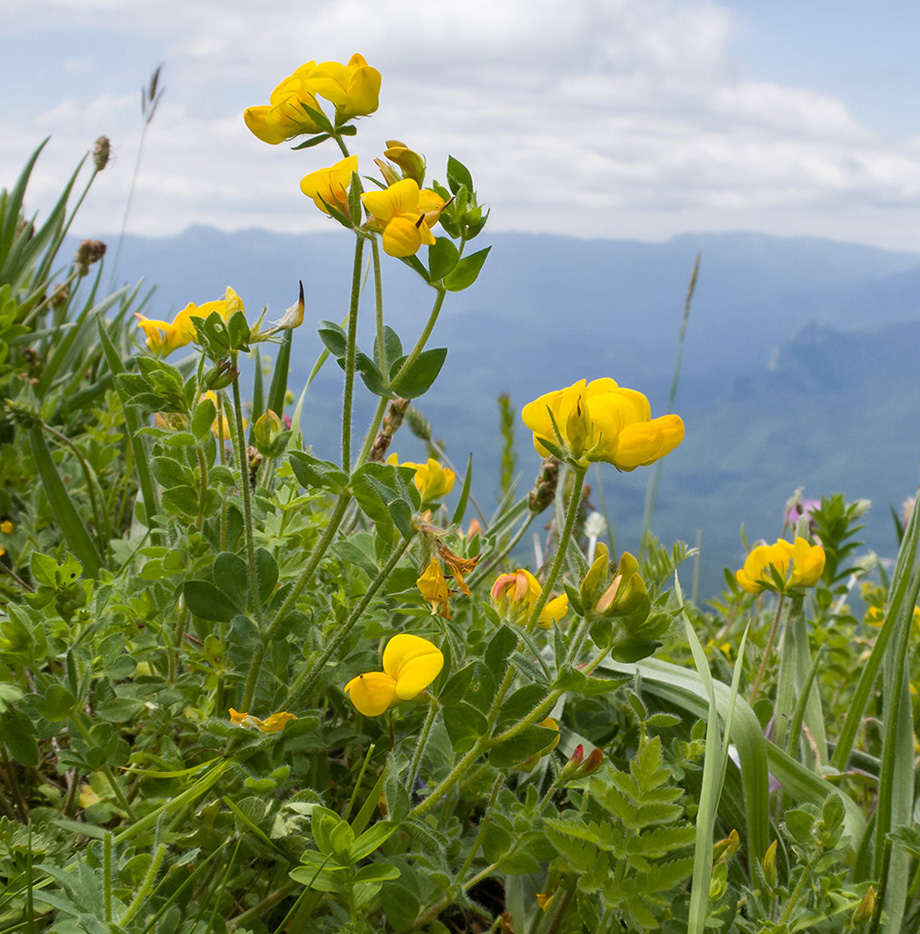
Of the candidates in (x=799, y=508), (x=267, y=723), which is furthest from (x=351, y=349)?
(x=799, y=508)

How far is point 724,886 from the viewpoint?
3.00 feet

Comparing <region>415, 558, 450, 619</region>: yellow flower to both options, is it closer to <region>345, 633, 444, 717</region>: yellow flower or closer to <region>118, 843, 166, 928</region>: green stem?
<region>345, 633, 444, 717</region>: yellow flower

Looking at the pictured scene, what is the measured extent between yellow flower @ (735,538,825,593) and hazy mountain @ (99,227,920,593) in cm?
8634

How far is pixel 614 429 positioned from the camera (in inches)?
31.9

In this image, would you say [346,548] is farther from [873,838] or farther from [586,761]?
[873,838]

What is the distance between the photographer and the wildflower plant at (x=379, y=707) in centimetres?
81

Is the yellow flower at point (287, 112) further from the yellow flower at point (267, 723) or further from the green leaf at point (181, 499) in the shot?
the yellow flower at point (267, 723)

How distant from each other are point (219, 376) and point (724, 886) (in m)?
0.77

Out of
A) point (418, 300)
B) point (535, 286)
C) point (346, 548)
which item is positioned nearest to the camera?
point (346, 548)

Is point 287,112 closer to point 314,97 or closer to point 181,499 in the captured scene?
point 314,97

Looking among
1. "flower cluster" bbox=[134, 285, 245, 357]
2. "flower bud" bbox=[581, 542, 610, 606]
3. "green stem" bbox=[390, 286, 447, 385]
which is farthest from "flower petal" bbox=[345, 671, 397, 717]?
"flower cluster" bbox=[134, 285, 245, 357]

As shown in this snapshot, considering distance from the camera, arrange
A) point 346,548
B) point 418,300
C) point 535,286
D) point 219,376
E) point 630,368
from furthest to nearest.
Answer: point 535,286 → point 630,368 → point 418,300 → point 346,548 → point 219,376

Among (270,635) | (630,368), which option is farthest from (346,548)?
(630,368)

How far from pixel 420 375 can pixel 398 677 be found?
31 cm
